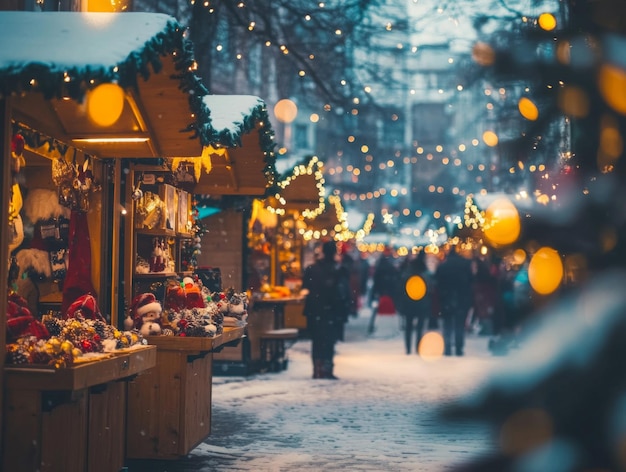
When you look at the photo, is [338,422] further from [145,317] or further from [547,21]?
[547,21]

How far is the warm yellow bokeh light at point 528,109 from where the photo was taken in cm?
263

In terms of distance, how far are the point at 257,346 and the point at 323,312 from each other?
53.4 inches

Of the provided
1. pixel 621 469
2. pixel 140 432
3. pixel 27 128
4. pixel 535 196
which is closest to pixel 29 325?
pixel 27 128

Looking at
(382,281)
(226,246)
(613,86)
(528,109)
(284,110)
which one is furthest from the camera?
(284,110)

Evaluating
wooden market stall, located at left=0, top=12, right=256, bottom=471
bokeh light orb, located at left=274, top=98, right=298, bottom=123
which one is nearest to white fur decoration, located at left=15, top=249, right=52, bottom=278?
wooden market stall, located at left=0, top=12, right=256, bottom=471

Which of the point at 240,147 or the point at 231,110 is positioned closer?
the point at 231,110

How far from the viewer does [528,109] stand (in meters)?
2.64

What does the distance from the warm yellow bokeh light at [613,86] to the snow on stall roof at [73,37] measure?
12.4 ft

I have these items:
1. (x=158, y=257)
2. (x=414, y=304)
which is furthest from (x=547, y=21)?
(x=414, y=304)

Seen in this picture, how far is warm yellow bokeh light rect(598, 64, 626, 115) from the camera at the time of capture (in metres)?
2.38

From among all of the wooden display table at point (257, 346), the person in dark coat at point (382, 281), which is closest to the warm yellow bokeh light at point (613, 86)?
the wooden display table at point (257, 346)

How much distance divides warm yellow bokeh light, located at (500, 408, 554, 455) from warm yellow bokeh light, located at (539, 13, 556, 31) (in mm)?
1052

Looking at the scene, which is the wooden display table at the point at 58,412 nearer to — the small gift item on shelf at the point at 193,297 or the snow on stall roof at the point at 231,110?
the small gift item on shelf at the point at 193,297

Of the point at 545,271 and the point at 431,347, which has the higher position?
the point at 545,271
